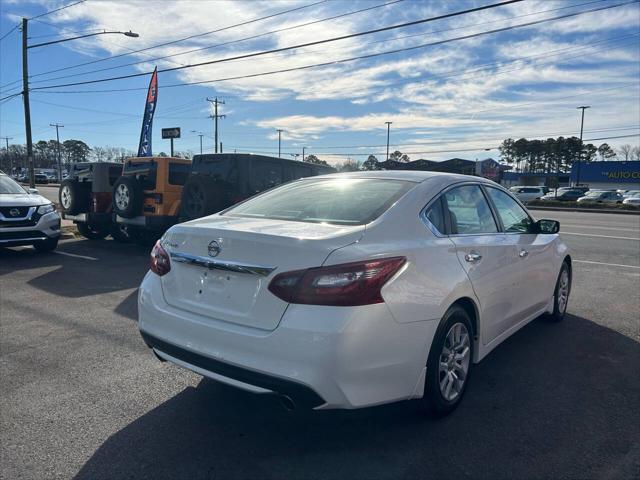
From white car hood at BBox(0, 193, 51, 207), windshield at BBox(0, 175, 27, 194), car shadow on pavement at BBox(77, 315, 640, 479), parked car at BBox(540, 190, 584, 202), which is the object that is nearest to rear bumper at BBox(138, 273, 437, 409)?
car shadow on pavement at BBox(77, 315, 640, 479)

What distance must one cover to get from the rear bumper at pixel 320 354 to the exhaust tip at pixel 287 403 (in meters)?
0.04

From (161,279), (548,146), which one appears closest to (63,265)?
(161,279)

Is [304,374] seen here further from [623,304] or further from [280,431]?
[623,304]

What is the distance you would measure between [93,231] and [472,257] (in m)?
11.1

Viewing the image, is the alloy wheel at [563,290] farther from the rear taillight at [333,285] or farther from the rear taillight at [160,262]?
the rear taillight at [160,262]

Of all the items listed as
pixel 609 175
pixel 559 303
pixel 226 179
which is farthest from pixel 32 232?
pixel 609 175

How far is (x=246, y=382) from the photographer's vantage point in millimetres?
2615

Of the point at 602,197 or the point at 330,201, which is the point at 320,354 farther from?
the point at 602,197

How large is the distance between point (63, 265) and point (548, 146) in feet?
336

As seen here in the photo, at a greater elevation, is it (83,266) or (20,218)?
(20,218)

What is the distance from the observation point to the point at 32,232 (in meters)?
9.16

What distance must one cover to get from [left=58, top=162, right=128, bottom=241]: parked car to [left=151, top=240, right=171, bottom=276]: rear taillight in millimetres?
8015

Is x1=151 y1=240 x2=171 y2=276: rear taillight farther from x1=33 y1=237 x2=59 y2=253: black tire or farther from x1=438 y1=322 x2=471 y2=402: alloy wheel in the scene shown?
x1=33 y1=237 x2=59 y2=253: black tire

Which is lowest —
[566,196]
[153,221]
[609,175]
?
[566,196]
